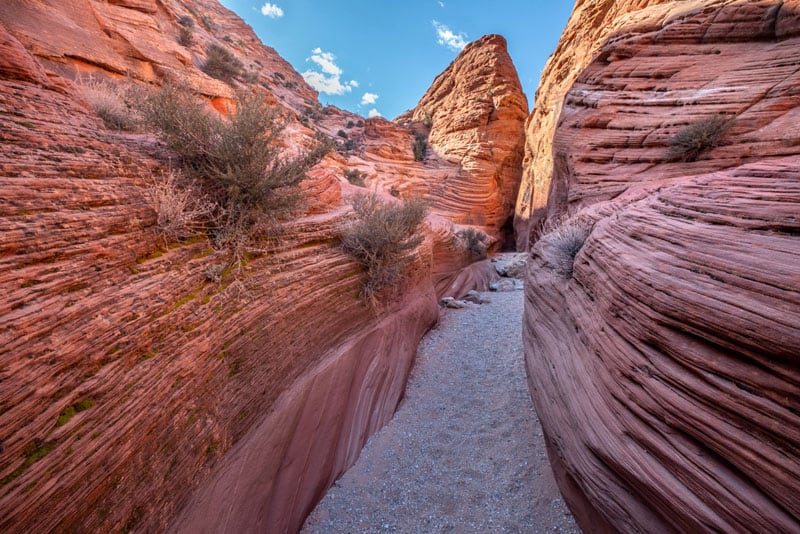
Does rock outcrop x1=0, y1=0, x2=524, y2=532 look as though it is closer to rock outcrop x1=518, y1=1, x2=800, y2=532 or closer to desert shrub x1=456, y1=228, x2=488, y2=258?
rock outcrop x1=518, y1=1, x2=800, y2=532

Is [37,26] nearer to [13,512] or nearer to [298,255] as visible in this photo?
[298,255]

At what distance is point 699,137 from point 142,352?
685 centimetres

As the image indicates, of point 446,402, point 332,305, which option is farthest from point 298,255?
point 446,402

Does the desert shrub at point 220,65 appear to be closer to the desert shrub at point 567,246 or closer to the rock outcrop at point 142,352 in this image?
the rock outcrop at point 142,352

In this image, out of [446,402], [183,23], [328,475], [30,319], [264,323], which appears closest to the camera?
[30,319]

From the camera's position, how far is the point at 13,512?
3.89 feet

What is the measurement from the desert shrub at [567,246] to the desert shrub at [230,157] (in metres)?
3.33

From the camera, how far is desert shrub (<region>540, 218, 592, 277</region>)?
11.4ft

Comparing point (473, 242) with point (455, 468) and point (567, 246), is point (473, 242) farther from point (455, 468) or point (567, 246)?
point (455, 468)

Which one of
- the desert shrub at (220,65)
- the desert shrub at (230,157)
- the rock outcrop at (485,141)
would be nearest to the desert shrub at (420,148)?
the rock outcrop at (485,141)

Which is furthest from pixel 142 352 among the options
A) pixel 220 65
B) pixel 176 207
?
pixel 220 65

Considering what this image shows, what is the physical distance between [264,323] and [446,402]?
116 inches


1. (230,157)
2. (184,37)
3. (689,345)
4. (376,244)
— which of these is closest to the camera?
(689,345)

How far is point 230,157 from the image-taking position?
2.63 m
